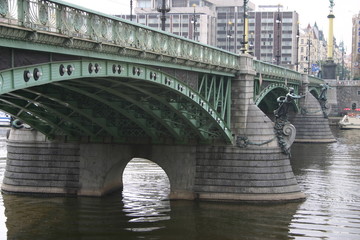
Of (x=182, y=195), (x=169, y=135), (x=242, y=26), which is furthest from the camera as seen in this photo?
(x=242, y=26)

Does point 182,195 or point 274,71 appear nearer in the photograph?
point 182,195

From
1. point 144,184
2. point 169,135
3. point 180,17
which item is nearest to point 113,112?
point 169,135

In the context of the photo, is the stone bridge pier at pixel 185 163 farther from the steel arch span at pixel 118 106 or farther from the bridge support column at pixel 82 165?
the steel arch span at pixel 118 106

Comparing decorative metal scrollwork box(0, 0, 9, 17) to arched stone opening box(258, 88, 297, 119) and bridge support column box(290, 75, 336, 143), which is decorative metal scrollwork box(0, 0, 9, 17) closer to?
arched stone opening box(258, 88, 297, 119)

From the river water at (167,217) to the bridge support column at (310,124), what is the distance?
40.2m

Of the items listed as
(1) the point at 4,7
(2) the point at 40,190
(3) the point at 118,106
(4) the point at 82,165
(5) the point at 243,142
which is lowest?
(2) the point at 40,190

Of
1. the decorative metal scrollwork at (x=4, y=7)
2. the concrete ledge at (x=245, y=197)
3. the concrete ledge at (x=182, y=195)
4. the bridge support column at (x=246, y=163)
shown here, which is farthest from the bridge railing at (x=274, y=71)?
the decorative metal scrollwork at (x=4, y=7)

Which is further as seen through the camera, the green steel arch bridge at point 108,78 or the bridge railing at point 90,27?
the green steel arch bridge at point 108,78

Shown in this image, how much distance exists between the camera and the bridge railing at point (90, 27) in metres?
19.9

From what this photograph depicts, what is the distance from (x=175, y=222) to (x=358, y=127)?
8095cm

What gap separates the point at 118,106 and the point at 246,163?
9.56 m

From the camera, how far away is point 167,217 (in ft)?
120

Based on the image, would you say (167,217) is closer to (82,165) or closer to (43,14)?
(82,165)

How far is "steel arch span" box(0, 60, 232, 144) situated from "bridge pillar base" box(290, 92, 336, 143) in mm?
45877
